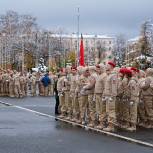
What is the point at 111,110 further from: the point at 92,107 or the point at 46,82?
the point at 46,82

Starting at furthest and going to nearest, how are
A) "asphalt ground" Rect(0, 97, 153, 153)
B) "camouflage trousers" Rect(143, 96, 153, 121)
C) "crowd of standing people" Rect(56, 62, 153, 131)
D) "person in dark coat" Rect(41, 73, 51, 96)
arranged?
"person in dark coat" Rect(41, 73, 51, 96) < "camouflage trousers" Rect(143, 96, 153, 121) < "crowd of standing people" Rect(56, 62, 153, 131) < "asphalt ground" Rect(0, 97, 153, 153)

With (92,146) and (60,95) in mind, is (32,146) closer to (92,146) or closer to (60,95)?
(92,146)

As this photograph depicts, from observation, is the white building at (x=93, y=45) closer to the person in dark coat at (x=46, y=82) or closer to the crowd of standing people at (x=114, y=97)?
the person in dark coat at (x=46, y=82)

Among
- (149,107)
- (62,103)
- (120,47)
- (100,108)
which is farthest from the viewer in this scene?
(120,47)

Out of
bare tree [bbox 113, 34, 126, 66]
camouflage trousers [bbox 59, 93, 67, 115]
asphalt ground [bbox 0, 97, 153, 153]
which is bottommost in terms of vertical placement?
asphalt ground [bbox 0, 97, 153, 153]

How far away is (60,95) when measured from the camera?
66.7ft

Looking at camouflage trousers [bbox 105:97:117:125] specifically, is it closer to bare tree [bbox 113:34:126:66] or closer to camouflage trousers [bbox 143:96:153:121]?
camouflage trousers [bbox 143:96:153:121]

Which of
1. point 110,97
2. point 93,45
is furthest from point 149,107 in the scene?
point 93,45

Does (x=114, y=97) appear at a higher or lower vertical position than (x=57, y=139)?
higher

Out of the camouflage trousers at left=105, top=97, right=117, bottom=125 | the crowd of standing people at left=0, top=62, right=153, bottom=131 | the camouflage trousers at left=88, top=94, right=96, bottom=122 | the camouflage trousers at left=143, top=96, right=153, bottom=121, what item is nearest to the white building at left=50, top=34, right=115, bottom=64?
the crowd of standing people at left=0, top=62, right=153, bottom=131

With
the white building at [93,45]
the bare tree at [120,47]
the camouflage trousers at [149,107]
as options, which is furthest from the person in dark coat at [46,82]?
the bare tree at [120,47]

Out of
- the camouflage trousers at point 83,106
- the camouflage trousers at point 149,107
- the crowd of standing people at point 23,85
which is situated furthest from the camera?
the crowd of standing people at point 23,85

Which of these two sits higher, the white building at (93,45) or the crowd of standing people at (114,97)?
the white building at (93,45)

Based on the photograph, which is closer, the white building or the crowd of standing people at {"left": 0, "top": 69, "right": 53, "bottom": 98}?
the crowd of standing people at {"left": 0, "top": 69, "right": 53, "bottom": 98}
